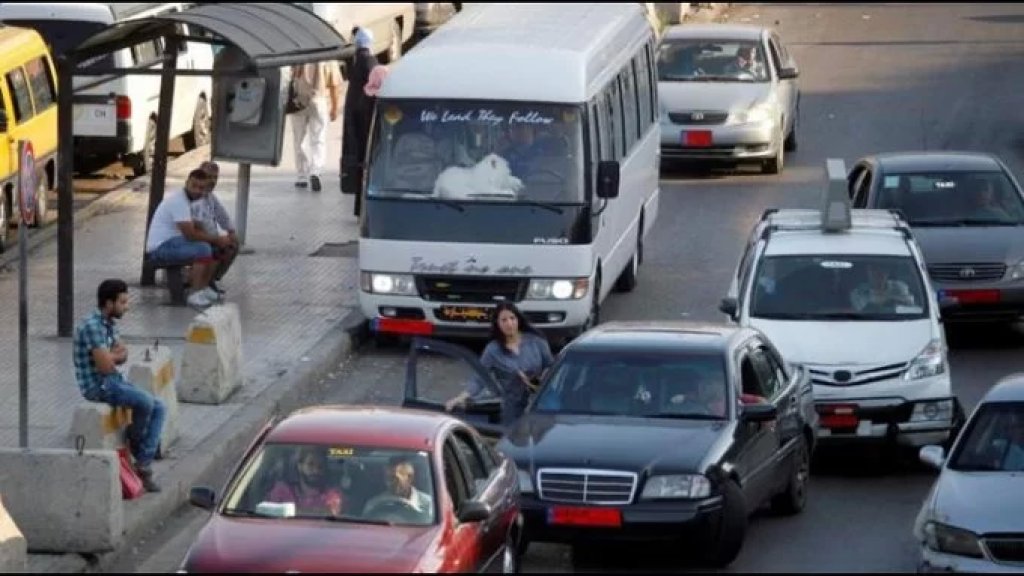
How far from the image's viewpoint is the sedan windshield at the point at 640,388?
16.0 m

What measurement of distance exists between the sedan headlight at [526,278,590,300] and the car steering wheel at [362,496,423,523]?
9429 millimetres

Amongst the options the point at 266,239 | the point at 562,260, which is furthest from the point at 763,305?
the point at 266,239

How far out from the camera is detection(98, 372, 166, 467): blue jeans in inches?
657

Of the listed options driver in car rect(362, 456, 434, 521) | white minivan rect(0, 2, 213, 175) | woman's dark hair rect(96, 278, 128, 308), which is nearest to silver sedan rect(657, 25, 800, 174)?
white minivan rect(0, 2, 213, 175)

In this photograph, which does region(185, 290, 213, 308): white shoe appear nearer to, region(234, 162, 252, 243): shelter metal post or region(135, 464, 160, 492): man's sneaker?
region(234, 162, 252, 243): shelter metal post

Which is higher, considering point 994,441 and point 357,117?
point 994,441

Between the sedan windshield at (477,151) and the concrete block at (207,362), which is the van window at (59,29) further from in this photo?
the concrete block at (207,362)

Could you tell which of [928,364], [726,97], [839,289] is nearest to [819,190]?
[726,97]

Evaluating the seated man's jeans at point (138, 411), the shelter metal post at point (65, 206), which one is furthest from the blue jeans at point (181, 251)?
the seated man's jeans at point (138, 411)

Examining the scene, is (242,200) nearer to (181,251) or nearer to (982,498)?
(181,251)

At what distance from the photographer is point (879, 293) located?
19.9 m

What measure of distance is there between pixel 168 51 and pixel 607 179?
16.7 ft

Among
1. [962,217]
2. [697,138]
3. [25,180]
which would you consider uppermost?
[25,180]

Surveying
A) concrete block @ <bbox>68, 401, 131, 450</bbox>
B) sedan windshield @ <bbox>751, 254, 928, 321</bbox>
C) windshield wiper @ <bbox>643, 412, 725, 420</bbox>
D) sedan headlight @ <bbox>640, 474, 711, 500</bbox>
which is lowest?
concrete block @ <bbox>68, 401, 131, 450</bbox>
